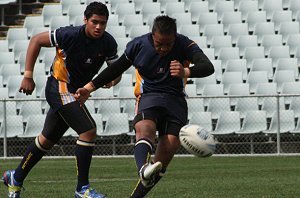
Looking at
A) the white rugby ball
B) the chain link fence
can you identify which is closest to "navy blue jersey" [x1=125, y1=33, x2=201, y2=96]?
the white rugby ball

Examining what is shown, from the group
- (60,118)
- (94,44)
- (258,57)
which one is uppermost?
(94,44)

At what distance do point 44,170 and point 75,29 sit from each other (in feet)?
22.5

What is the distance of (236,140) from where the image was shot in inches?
764

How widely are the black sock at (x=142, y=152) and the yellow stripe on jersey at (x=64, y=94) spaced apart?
1.51 m

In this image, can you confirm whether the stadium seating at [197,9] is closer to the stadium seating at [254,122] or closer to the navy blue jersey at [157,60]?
the stadium seating at [254,122]

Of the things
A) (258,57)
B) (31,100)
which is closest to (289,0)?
(258,57)

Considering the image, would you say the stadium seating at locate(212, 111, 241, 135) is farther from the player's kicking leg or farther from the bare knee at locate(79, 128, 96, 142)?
the player's kicking leg

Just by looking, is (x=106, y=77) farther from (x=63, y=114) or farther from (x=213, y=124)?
(x=213, y=124)

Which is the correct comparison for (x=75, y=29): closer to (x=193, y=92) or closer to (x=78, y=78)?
(x=78, y=78)

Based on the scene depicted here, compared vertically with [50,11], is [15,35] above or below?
below

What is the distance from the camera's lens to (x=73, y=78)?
29.6 ft

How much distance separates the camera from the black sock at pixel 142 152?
741 centimetres

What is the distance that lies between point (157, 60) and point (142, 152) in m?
0.90

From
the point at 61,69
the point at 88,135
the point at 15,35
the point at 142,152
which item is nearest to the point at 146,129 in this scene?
the point at 142,152
